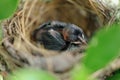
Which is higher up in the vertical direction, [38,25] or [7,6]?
[38,25]

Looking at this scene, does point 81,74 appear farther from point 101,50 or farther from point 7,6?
point 7,6

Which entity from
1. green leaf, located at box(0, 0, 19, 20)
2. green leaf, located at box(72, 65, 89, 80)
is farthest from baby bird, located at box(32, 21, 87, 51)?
green leaf, located at box(72, 65, 89, 80)

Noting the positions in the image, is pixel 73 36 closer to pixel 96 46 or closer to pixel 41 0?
pixel 41 0

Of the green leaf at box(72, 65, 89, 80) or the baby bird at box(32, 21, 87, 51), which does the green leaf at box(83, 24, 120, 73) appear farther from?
the baby bird at box(32, 21, 87, 51)

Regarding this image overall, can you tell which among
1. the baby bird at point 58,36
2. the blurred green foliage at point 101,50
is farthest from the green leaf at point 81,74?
the baby bird at point 58,36

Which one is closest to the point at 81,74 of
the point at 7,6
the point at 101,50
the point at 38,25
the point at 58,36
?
the point at 101,50
